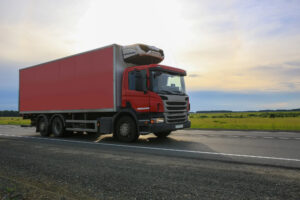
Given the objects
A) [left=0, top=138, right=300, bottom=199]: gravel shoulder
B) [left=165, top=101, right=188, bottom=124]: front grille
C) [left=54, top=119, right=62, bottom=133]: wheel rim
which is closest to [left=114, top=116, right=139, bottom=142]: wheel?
[left=165, top=101, right=188, bottom=124]: front grille

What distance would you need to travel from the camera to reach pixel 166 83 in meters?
8.81

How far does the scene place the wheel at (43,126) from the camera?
12232 mm

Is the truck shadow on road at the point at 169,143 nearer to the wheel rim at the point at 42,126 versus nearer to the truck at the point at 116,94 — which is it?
the truck at the point at 116,94

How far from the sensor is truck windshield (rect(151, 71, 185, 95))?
8422 millimetres

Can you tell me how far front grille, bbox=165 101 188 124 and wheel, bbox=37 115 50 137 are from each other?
23.9 feet

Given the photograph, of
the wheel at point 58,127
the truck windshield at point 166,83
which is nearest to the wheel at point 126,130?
the truck windshield at point 166,83

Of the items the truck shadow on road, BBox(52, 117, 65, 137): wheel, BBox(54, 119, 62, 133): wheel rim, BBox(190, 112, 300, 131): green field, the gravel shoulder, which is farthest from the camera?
BBox(190, 112, 300, 131): green field

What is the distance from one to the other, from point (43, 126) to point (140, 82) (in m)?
7.23

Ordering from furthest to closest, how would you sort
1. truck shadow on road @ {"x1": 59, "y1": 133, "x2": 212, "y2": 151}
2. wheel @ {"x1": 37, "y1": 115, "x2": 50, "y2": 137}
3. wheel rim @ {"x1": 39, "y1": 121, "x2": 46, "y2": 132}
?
wheel rim @ {"x1": 39, "y1": 121, "x2": 46, "y2": 132} < wheel @ {"x1": 37, "y1": 115, "x2": 50, "y2": 137} < truck shadow on road @ {"x1": 59, "y1": 133, "x2": 212, "y2": 151}

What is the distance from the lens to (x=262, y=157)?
5.53 metres

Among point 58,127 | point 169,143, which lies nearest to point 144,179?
point 169,143

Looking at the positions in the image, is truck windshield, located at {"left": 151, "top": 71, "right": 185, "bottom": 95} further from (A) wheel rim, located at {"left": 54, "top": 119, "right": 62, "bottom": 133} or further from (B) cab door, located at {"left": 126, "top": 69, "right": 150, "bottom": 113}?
(A) wheel rim, located at {"left": 54, "top": 119, "right": 62, "bottom": 133}

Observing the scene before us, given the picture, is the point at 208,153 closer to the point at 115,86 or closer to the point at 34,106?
the point at 115,86

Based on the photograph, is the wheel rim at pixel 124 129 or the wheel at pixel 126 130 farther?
the wheel rim at pixel 124 129
